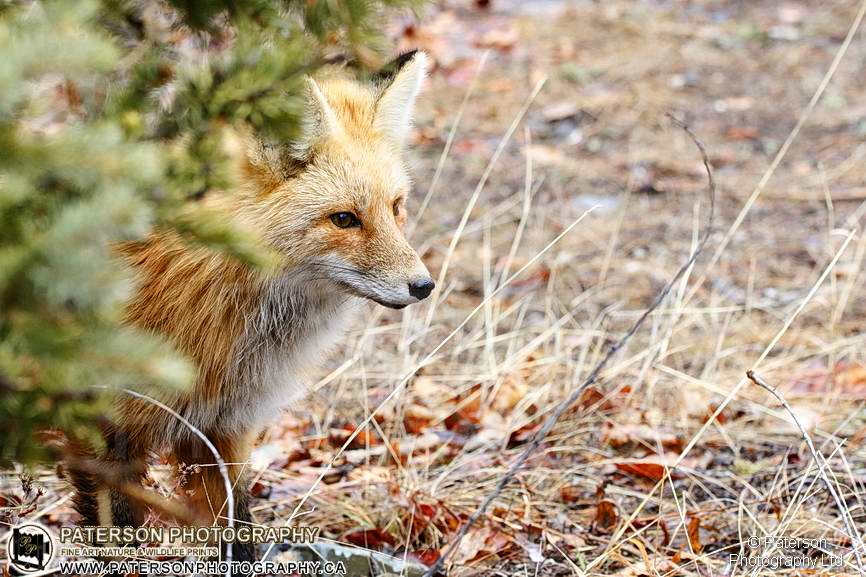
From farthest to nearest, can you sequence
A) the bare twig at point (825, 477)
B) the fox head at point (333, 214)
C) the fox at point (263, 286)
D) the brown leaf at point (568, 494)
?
the brown leaf at point (568, 494) < the fox head at point (333, 214) < the fox at point (263, 286) < the bare twig at point (825, 477)

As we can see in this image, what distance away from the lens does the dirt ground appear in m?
3.46

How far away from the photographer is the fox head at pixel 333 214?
312cm

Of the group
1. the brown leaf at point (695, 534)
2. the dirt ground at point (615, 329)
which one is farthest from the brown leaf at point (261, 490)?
the brown leaf at point (695, 534)

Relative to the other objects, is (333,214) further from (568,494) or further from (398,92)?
(568,494)

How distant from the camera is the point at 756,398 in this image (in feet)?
14.8

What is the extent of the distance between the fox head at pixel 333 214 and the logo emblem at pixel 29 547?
1.13m

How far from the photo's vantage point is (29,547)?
2715mm

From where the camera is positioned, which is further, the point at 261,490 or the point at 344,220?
the point at 261,490

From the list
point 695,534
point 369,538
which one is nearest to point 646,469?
point 695,534

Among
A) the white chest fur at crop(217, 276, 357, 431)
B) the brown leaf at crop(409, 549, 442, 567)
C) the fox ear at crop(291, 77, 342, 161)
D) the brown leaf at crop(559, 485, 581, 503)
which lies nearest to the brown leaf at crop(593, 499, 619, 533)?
the brown leaf at crop(559, 485, 581, 503)

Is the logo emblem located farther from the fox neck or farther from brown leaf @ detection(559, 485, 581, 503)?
brown leaf @ detection(559, 485, 581, 503)

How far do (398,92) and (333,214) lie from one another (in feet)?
1.93

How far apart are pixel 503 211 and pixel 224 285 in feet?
12.6

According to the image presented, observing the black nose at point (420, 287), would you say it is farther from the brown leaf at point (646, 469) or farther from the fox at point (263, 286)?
the brown leaf at point (646, 469)
